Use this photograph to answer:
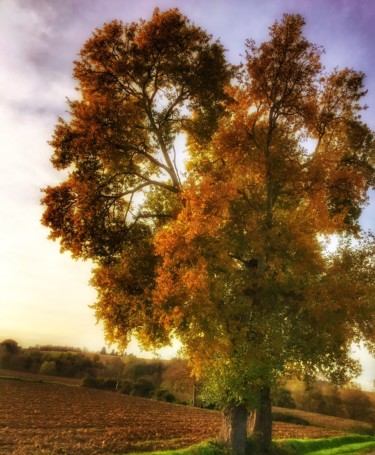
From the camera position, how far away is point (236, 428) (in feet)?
62.0

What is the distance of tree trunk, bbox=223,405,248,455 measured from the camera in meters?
18.7

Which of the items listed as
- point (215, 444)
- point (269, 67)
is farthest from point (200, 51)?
point (215, 444)

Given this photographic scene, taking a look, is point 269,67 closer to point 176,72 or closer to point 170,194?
point 176,72

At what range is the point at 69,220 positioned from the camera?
61.4 feet

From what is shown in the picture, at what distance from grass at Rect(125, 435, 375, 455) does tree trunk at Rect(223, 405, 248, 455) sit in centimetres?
57

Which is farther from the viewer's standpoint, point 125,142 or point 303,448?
point 303,448

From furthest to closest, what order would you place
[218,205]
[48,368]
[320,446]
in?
1. [48,368]
2. [320,446]
3. [218,205]

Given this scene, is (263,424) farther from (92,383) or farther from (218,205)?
(92,383)

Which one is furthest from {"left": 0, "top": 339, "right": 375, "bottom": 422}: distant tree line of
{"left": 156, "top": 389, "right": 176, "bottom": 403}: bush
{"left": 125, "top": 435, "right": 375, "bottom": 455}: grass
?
Answer: {"left": 125, "top": 435, "right": 375, "bottom": 455}: grass

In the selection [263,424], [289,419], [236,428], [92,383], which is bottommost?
[236,428]

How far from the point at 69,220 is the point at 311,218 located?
39.9ft

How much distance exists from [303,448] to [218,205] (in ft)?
72.6

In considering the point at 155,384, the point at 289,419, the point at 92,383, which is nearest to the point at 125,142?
Result: the point at 289,419

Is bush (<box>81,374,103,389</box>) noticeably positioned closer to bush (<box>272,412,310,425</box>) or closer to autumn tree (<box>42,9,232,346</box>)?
bush (<box>272,412,310,425</box>)
